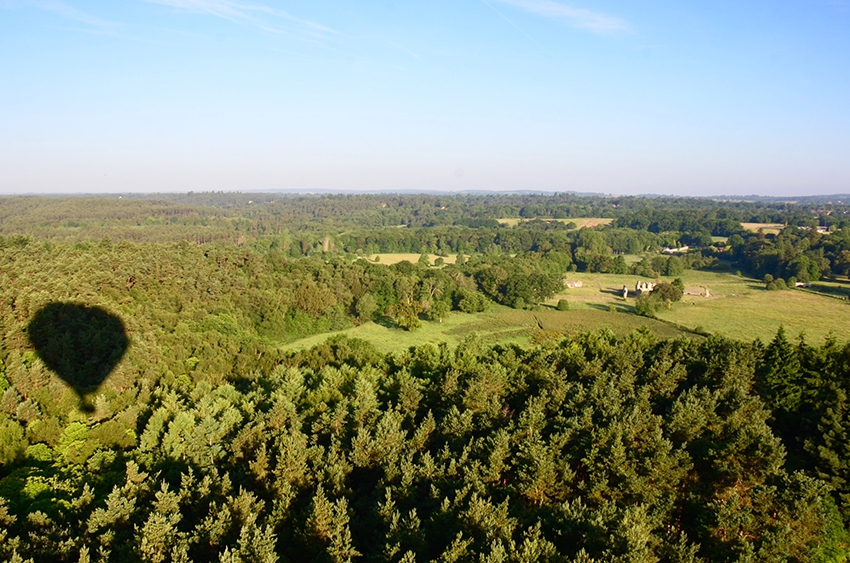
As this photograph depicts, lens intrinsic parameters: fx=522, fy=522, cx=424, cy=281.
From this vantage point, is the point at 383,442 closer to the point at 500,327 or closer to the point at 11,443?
the point at 11,443

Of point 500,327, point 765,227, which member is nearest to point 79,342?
point 500,327

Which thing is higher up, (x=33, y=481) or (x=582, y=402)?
(x=582, y=402)

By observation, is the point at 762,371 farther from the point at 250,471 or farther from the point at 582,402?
the point at 250,471

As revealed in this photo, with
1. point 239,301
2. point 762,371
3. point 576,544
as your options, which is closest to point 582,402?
point 576,544

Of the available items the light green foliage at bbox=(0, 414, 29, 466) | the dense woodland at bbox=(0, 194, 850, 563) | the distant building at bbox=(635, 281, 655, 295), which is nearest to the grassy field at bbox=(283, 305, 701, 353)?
the dense woodland at bbox=(0, 194, 850, 563)

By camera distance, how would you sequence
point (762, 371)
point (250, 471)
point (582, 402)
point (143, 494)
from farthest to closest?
point (762, 371) → point (582, 402) → point (250, 471) → point (143, 494)

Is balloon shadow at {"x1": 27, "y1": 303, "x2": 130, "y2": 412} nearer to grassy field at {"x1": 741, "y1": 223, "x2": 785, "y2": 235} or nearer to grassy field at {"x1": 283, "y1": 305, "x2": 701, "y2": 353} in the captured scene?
grassy field at {"x1": 283, "y1": 305, "x2": 701, "y2": 353}
